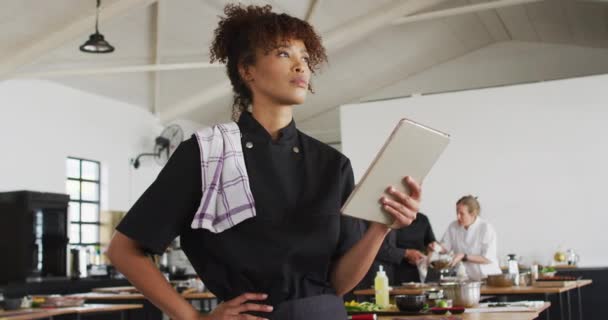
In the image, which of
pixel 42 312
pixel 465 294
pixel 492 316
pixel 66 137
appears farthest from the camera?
pixel 66 137

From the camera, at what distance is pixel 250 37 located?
128cm

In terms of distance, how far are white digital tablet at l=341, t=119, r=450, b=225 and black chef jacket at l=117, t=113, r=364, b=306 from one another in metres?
0.11

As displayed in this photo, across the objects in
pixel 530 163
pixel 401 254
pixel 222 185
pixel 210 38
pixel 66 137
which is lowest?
pixel 401 254

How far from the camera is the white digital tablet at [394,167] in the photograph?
1096 millimetres

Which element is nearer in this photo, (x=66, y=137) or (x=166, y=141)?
(x=66, y=137)

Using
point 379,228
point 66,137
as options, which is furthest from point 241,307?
point 66,137

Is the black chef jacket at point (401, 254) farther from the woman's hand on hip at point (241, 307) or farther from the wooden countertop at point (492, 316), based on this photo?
the woman's hand on hip at point (241, 307)

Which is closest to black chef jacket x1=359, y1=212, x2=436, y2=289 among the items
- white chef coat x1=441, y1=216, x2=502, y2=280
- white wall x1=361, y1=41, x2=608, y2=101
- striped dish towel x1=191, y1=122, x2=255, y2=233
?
white chef coat x1=441, y1=216, x2=502, y2=280

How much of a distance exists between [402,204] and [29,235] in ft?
23.2

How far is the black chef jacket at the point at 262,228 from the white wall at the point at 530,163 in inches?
273

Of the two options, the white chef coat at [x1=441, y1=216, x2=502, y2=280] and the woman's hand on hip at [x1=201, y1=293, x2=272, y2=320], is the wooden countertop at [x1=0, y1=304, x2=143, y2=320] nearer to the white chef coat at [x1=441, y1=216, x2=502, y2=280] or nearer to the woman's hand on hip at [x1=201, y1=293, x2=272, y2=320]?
the white chef coat at [x1=441, y1=216, x2=502, y2=280]

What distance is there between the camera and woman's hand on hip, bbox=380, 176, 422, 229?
3.63 ft

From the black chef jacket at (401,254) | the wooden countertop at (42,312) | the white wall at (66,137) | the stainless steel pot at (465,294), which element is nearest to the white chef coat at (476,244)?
the black chef jacket at (401,254)

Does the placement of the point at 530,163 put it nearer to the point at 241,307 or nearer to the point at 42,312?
the point at 42,312
